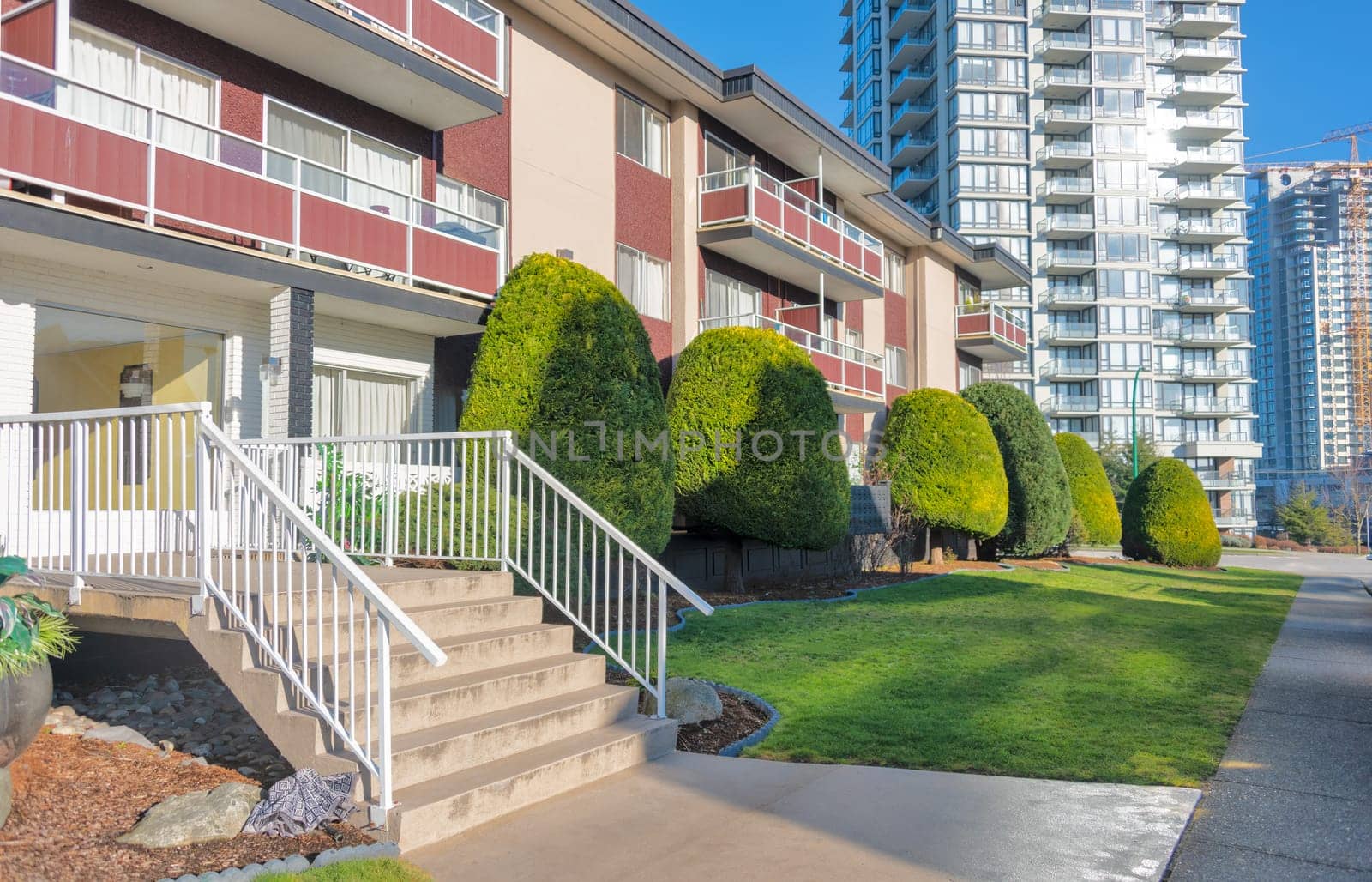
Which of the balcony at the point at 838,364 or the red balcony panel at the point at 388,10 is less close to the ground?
the red balcony panel at the point at 388,10

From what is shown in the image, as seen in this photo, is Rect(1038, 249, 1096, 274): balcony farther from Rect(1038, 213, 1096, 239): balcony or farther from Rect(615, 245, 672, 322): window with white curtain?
Rect(615, 245, 672, 322): window with white curtain

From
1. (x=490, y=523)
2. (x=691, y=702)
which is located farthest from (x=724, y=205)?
(x=691, y=702)

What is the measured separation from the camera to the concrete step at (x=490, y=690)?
5.47m

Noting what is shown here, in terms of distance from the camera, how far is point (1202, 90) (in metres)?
78.1

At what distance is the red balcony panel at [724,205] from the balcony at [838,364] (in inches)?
78.1

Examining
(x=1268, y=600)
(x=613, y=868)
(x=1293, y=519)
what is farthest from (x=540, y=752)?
(x=1293, y=519)

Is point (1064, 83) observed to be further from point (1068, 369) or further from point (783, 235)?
point (783, 235)

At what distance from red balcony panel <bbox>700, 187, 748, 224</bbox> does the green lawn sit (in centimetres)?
806

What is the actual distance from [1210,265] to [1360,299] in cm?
5440

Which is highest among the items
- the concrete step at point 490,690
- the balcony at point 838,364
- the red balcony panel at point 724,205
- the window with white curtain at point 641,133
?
the window with white curtain at point 641,133

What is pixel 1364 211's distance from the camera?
387ft

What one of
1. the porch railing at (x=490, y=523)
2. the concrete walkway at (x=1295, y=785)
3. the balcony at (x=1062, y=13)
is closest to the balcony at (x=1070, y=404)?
the balcony at (x=1062, y=13)

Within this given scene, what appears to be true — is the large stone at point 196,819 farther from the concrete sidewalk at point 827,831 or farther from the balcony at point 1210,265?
the balcony at point 1210,265

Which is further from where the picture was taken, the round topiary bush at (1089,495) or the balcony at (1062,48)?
the balcony at (1062,48)
